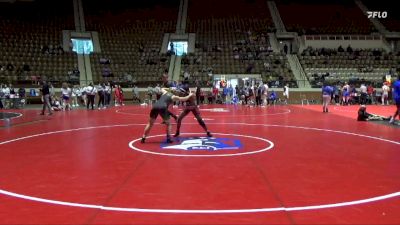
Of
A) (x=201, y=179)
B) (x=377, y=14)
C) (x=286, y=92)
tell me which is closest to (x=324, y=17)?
(x=377, y=14)

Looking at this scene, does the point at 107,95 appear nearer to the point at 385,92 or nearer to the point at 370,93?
the point at 370,93

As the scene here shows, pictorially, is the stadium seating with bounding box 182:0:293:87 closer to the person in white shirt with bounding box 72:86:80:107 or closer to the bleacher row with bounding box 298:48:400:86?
the bleacher row with bounding box 298:48:400:86

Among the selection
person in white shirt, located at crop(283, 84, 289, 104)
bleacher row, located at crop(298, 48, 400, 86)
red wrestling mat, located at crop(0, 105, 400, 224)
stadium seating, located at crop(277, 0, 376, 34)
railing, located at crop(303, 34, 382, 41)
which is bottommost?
red wrestling mat, located at crop(0, 105, 400, 224)

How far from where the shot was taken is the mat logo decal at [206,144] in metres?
10.1

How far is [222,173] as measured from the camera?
24.3 ft

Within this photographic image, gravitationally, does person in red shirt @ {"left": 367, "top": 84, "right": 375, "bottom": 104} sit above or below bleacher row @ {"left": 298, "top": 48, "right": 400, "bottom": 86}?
below

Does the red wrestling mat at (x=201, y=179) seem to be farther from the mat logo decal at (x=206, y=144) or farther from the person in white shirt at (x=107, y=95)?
the person in white shirt at (x=107, y=95)

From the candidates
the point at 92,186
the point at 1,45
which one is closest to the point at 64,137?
the point at 92,186

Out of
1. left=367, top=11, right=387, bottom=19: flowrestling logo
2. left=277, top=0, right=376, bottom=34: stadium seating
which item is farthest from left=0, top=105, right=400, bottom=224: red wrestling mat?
left=367, top=11, right=387, bottom=19: flowrestling logo

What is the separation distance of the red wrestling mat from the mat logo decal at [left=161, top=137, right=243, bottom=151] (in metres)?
0.02

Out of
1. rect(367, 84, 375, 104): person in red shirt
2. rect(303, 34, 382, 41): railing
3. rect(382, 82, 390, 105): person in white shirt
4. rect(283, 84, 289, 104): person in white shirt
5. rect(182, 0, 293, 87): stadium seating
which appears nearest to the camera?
rect(382, 82, 390, 105): person in white shirt

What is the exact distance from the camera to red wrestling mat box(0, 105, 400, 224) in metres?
5.25

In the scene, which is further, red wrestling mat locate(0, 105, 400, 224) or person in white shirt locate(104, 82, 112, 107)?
person in white shirt locate(104, 82, 112, 107)

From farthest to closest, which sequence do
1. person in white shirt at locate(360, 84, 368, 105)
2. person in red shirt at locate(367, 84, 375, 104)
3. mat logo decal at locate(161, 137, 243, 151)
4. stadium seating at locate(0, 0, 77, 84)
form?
stadium seating at locate(0, 0, 77, 84), person in red shirt at locate(367, 84, 375, 104), person in white shirt at locate(360, 84, 368, 105), mat logo decal at locate(161, 137, 243, 151)
